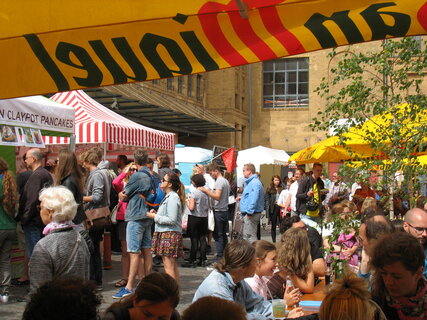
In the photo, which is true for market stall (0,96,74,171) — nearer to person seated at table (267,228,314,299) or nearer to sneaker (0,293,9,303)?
sneaker (0,293,9,303)

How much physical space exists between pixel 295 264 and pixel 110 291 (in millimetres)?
3605

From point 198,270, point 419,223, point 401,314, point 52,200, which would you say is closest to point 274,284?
point 419,223

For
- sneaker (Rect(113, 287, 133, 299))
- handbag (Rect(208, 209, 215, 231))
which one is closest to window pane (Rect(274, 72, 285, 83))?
handbag (Rect(208, 209, 215, 231))

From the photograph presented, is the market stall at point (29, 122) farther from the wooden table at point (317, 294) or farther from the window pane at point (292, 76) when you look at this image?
the window pane at point (292, 76)

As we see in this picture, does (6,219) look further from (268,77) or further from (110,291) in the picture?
(268,77)

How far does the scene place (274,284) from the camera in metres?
5.61

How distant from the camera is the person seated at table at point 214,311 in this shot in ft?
7.06

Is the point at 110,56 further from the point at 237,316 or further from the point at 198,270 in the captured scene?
the point at 198,270

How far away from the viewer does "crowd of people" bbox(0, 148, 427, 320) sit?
2.71 meters

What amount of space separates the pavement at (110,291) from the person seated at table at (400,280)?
3068mm

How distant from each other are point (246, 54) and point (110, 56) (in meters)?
0.61

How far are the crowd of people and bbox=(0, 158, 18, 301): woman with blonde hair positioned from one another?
1 centimetres

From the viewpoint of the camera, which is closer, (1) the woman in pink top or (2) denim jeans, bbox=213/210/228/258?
(1) the woman in pink top

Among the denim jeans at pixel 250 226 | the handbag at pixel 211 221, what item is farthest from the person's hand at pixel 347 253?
the handbag at pixel 211 221
